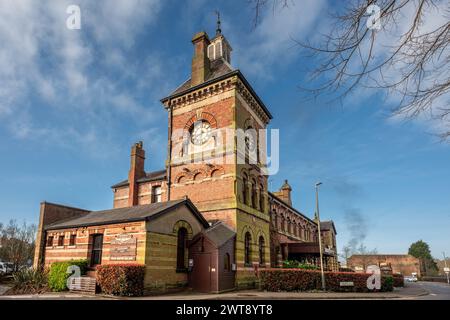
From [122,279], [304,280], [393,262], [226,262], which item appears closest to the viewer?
[122,279]

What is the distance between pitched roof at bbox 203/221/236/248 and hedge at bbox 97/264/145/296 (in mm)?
4413

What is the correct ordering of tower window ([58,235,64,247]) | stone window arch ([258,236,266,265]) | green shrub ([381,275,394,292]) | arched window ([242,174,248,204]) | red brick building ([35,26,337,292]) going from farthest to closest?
stone window arch ([258,236,266,265]), arched window ([242,174,248,204]), green shrub ([381,275,394,292]), tower window ([58,235,64,247]), red brick building ([35,26,337,292])

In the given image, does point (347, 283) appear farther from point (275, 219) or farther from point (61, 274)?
point (61, 274)

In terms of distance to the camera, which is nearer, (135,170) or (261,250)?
(261,250)

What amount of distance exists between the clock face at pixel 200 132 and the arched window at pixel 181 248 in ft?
25.8

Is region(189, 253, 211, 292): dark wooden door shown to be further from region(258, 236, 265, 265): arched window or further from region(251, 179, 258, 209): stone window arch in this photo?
region(251, 179, 258, 209): stone window arch

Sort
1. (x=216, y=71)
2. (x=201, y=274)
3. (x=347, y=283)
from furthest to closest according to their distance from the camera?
(x=216, y=71), (x=347, y=283), (x=201, y=274)

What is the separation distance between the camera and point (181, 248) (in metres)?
19.5

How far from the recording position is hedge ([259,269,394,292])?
21.1m

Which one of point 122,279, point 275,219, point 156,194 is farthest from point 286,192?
point 122,279

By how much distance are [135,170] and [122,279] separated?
1470 centimetres

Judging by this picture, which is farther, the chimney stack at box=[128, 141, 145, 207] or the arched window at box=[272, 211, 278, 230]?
the arched window at box=[272, 211, 278, 230]

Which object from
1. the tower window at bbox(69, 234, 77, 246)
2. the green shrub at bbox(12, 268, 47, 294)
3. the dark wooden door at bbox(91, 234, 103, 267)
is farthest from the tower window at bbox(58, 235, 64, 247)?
the dark wooden door at bbox(91, 234, 103, 267)

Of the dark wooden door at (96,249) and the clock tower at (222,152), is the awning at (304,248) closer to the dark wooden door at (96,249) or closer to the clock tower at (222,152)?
the clock tower at (222,152)
